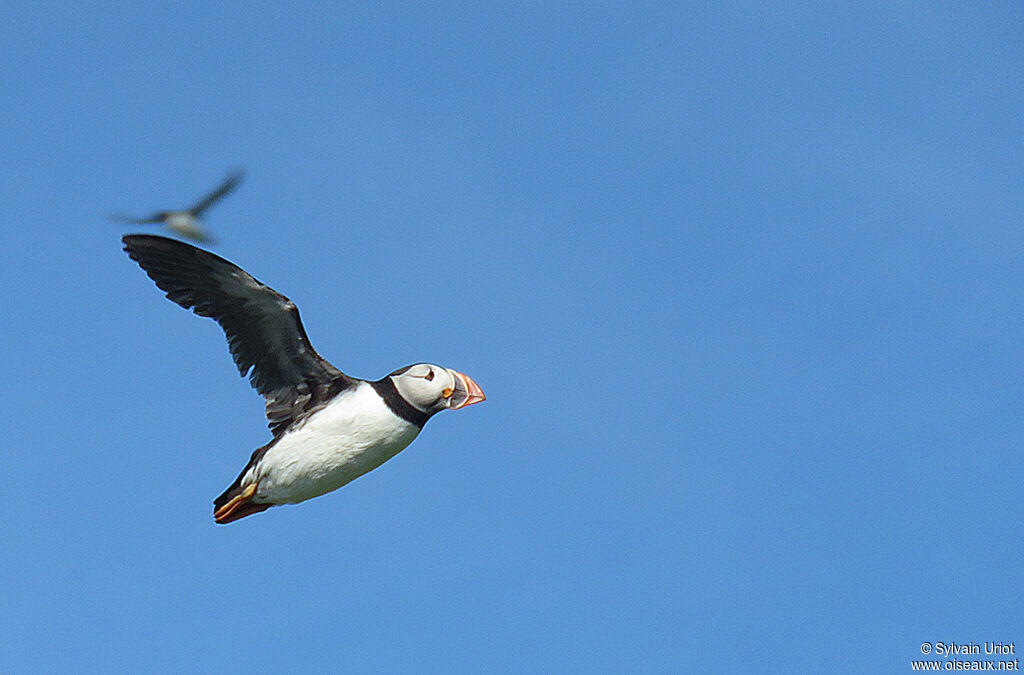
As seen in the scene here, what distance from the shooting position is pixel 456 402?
1112 centimetres

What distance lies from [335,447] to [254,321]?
4.00 ft

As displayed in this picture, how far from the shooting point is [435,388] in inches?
435

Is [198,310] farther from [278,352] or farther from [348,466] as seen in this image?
[348,466]

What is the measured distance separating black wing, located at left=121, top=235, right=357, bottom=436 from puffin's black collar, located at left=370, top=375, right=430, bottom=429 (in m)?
0.40

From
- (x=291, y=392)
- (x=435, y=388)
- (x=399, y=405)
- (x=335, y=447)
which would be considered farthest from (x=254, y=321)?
(x=435, y=388)

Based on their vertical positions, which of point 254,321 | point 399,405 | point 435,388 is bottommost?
point 399,405

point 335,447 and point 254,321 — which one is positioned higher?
point 254,321

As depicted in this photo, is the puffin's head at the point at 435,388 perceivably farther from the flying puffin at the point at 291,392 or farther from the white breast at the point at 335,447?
the white breast at the point at 335,447

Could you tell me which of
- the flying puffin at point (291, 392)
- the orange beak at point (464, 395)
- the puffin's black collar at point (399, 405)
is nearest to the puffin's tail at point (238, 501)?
the flying puffin at point (291, 392)

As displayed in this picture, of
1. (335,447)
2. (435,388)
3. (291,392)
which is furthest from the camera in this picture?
(291,392)

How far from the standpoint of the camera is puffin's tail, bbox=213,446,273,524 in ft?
36.9

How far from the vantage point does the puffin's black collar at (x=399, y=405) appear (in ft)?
36.0

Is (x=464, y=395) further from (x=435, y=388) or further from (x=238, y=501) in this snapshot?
(x=238, y=501)

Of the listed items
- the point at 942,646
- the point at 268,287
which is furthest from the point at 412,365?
the point at 942,646
